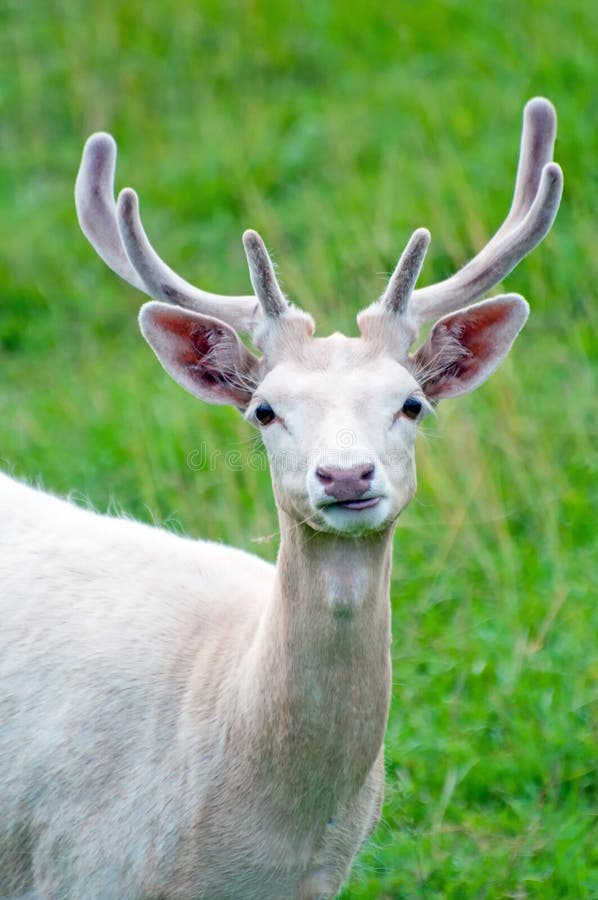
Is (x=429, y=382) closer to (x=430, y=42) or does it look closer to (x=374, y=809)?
(x=374, y=809)

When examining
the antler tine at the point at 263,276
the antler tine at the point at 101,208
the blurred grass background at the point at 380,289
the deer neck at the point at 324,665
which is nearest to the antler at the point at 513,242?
the antler tine at the point at 263,276

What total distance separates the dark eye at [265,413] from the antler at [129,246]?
29cm

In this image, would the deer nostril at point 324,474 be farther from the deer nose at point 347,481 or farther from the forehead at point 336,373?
the forehead at point 336,373

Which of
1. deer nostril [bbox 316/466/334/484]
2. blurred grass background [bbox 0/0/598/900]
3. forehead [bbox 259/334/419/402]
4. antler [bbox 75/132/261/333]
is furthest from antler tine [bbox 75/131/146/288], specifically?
blurred grass background [bbox 0/0/598/900]

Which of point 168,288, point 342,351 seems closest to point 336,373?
point 342,351

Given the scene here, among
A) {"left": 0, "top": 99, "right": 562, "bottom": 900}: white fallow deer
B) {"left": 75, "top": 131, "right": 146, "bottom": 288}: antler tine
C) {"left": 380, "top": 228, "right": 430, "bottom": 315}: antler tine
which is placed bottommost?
{"left": 0, "top": 99, "right": 562, "bottom": 900}: white fallow deer

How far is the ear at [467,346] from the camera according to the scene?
3.71 m

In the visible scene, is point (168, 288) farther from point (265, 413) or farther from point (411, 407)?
point (411, 407)

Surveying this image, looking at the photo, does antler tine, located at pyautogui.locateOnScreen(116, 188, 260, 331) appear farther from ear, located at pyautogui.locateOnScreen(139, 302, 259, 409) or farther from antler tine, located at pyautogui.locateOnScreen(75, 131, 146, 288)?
antler tine, located at pyautogui.locateOnScreen(75, 131, 146, 288)

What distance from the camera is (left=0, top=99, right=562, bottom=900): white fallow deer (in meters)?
3.44

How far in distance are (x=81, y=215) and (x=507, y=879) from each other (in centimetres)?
227

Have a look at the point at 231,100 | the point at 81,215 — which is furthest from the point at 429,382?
the point at 231,100

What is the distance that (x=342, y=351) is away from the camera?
138 inches

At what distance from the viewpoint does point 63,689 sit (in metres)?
3.91
